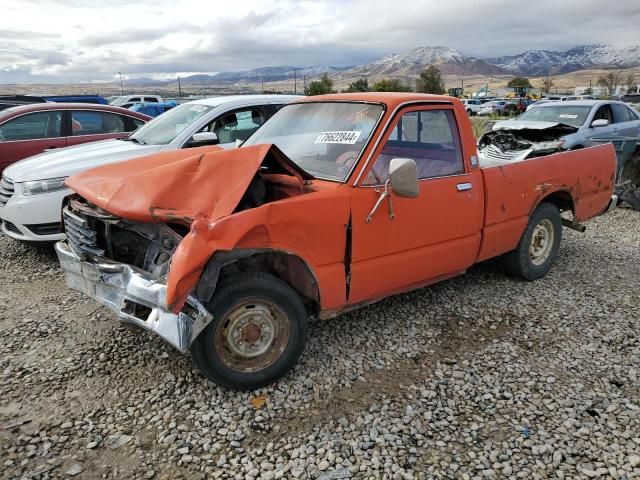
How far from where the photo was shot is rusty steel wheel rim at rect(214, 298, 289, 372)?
314cm

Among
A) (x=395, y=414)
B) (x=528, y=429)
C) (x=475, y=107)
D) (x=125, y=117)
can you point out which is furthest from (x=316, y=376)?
(x=475, y=107)

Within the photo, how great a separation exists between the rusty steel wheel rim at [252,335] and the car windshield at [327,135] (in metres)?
1.04

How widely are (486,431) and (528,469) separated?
325 mm

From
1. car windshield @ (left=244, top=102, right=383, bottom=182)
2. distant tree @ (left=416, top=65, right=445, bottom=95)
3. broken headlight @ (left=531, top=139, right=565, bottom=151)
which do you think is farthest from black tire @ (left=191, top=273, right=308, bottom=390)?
distant tree @ (left=416, top=65, right=445, bottom=95)

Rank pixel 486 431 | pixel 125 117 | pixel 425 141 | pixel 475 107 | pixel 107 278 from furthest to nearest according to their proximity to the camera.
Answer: pixel 475 107 → pixel 125 117 → pixel 425 141 → pixel 107 278 → pixel 486 431

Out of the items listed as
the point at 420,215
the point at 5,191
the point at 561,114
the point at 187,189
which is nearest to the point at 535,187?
the point at 420,215

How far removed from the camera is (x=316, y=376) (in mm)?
3482

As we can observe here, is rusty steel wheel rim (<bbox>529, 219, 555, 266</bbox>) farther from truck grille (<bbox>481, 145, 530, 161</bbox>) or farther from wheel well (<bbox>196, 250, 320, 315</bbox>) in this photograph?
wheel well (<bbox>196, 250, 320, 315</bbox>)

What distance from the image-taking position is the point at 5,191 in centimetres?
584

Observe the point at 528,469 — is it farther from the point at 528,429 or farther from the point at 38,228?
the point at 38,228

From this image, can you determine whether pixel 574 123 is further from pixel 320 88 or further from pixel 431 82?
pixel 431 82

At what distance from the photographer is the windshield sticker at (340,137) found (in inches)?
146

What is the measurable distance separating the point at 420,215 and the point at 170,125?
4.10 meters

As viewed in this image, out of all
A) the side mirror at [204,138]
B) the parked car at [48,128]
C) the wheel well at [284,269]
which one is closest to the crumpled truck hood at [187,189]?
the wheel well at [284,269]
